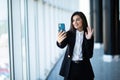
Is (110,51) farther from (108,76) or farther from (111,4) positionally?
(108,76)

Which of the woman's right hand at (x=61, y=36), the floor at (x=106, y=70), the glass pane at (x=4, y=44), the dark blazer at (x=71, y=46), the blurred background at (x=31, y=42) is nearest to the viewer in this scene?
the woman's right hand at (x=61, y=36)

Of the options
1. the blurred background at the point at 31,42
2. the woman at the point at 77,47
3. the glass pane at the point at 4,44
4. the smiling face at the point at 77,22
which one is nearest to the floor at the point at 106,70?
the blurred background at the point at 31,42

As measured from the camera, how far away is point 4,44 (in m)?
3.62

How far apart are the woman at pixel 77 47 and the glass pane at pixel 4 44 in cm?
75

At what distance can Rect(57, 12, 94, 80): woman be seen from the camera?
11.1 feet

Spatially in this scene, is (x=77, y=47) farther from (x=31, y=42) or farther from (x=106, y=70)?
(x=106, y=70)

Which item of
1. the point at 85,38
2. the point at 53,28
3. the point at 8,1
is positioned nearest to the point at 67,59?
the point at 85,38

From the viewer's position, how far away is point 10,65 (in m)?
3.78

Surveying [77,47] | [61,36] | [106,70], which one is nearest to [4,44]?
[61,36]

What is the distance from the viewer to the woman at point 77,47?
11.1 feet

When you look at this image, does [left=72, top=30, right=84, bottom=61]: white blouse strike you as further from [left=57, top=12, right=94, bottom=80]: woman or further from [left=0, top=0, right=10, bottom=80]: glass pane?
[left=0, top=0, right=10, bottom=80]: glass pane

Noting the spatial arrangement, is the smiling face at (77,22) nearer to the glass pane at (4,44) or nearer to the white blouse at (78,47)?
the white blouse at (78,47)

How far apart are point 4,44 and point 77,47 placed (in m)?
0.98

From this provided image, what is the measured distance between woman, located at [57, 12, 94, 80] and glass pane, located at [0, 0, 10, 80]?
0.75 m
